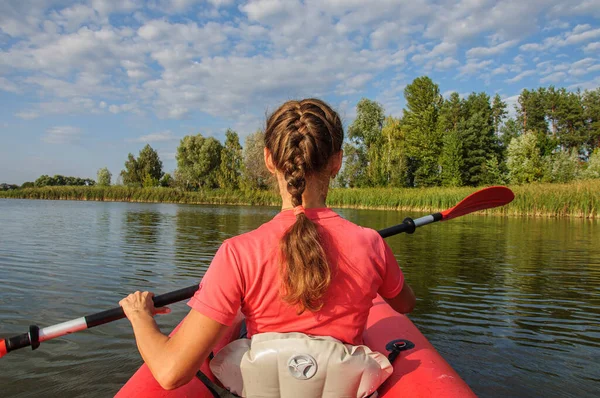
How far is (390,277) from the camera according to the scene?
1614 mm

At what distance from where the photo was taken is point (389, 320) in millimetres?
2574

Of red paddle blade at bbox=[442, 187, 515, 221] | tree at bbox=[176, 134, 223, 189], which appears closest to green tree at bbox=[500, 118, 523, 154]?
tree at bbox=[176, 134, 223, 189]

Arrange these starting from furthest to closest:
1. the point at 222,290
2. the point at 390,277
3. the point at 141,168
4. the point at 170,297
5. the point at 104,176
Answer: the point at 104,176
the point at 141,168
the point at 170,297
the point at 390,277
the point at 222,290

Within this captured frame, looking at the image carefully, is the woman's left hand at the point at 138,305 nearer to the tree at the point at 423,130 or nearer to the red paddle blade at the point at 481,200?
the red paddle blade at the point at 481,200

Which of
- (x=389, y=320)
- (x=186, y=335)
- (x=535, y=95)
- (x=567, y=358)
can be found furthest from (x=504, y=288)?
(x=535, y=95)

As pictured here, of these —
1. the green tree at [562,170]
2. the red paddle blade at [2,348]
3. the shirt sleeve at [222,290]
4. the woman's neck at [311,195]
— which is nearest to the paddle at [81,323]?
the red paddle blade at [2,348]

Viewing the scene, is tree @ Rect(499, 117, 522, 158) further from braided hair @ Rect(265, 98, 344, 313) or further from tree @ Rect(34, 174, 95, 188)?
tree @ Rect(34, 174, 95, 188)

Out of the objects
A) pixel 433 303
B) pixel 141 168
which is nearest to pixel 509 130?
pixel 141 168

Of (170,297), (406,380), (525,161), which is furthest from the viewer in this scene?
(525,161)

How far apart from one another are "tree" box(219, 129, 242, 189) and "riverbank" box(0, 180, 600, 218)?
373cm

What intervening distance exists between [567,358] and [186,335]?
10.8ft

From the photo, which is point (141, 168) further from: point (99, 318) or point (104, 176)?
point (99, 318)

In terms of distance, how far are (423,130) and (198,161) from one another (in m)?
22.0

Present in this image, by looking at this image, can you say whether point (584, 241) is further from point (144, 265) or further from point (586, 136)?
point (586, 136)
